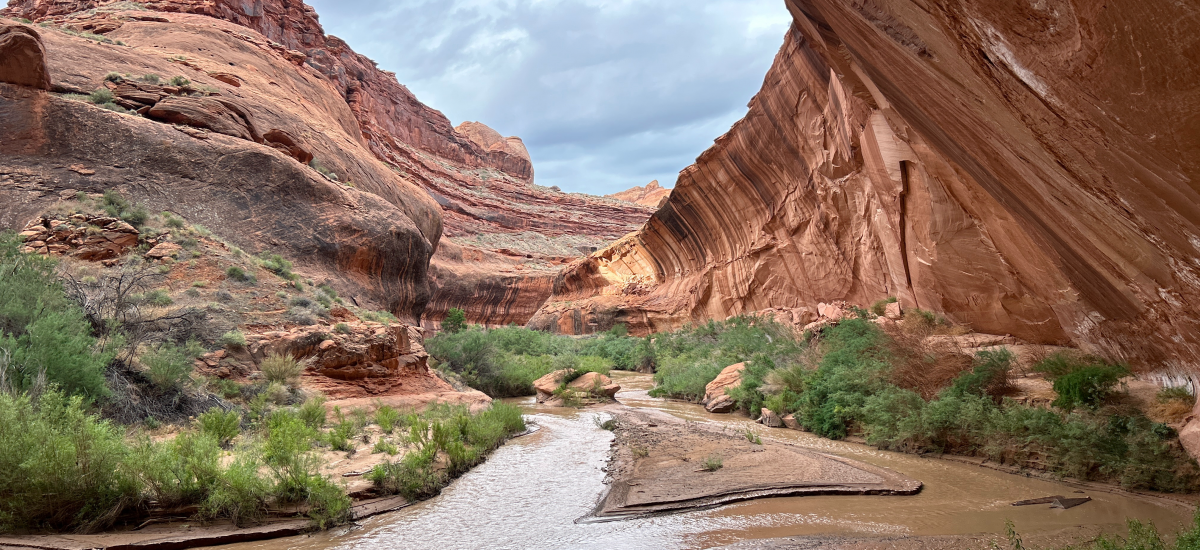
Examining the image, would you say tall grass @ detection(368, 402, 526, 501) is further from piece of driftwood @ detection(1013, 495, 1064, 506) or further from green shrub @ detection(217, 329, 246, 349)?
piece of driftwood @ detection(1013, 495, 1064, 506)

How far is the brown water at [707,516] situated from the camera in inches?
179

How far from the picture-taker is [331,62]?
3859 centimetres

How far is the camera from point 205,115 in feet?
45.7

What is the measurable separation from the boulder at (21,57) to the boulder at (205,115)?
2.04 metres

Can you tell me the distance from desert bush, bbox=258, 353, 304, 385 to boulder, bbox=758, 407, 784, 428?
25.9ft

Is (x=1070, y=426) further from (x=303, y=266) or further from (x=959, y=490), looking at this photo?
(x=303, y=266)

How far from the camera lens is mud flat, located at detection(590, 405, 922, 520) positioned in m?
5.51

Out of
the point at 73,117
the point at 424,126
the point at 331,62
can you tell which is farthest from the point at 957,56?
the point at 424,126

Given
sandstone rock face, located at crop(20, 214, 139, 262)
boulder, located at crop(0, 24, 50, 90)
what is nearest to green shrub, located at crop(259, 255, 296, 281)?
sandstone rock face, located at crop(20, 214, 139, 262)

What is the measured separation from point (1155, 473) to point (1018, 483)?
3.70 ft

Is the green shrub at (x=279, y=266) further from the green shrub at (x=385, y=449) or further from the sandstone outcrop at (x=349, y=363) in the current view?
the green shrub at (x=385, y=449)

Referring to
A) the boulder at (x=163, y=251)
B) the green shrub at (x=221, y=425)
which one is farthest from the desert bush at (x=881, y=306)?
the boulder at (x=163, y=251)

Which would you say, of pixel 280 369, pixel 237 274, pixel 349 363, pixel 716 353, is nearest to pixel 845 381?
pixel 349 363

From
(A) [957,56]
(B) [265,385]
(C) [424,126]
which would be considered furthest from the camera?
(C) [424,126]
